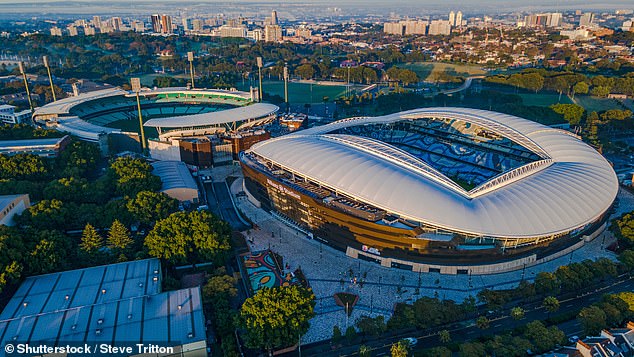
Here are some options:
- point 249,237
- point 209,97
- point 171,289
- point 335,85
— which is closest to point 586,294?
point 249,237

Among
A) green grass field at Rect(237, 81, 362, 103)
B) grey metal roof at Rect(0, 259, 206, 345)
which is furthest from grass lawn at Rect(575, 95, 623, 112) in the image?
grey metal roof at Rect(0, 259, 206, 345)

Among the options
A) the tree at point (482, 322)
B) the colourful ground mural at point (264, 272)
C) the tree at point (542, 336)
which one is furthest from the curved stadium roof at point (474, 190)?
the colourful ground mural at point (264, 272)

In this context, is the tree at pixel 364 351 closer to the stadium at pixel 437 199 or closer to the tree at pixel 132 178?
the stadium at pixel 437 199

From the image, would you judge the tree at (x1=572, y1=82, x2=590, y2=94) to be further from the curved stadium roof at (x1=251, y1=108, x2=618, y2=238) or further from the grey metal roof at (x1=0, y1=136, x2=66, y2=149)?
the grey metal roof at (x1=0, y1=136, x2=66, y2=149)

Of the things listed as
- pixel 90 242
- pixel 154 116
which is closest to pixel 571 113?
pixel 154 116

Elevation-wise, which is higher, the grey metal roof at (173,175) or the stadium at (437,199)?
the stadium at (437,199)

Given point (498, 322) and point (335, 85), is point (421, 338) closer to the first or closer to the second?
point (498, 322)
